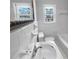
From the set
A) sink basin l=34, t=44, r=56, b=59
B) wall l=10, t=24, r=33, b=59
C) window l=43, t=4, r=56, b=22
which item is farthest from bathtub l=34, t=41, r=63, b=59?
wall l=10, t=24, r=33, b=59

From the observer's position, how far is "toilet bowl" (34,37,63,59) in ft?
4.05

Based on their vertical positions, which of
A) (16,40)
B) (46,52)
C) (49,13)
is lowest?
(46,52)

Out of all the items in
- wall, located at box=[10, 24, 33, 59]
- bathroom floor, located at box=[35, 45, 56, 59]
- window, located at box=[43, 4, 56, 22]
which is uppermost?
window, located at box=[43, 4, 56, 22]

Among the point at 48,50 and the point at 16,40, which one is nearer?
the point at 16,40

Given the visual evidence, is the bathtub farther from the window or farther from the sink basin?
the window

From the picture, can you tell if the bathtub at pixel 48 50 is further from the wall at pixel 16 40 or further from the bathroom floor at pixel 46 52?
the wall at pixel 16 40

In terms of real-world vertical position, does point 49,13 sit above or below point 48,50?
above

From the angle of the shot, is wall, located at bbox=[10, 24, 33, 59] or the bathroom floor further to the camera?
the bathroom floor

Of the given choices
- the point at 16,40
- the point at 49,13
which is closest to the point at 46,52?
the point at 49,13

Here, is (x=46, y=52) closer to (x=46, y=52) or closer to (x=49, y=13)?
(x=46, y=52)

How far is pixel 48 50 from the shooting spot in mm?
1302

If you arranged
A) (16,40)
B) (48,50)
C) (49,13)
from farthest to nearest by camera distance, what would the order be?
(48,50) → (49,13) → (16,40)

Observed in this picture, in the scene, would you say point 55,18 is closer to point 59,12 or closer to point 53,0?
point 59,12

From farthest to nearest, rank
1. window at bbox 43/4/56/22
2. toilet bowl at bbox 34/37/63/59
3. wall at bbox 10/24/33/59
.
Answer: toilet bowl at bbox 34/37/63/59 < window at bbox 43/4/56/22 < wall at bbox 10/24/33/59
